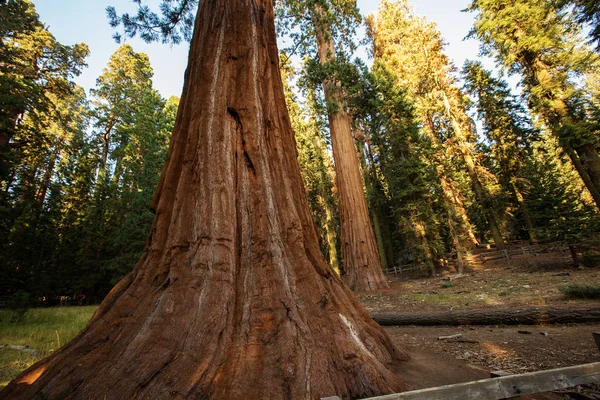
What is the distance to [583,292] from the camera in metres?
5.57

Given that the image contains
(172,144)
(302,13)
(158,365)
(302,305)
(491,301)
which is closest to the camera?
(158,365)

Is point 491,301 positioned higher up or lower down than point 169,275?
lower down

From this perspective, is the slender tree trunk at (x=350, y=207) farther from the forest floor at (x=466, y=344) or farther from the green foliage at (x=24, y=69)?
the green foliage at (x=24, y=69)

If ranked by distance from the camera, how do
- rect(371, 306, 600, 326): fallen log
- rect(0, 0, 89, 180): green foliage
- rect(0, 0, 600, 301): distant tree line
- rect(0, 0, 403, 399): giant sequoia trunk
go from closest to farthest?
rect(0, 0, 403, 399): giant sequoia trunk, rect(371, 306, 600, 326): fallen log, rect(0, 0, 89, 180): green foliage, rect(0, 0, 600, 301): distant tree line

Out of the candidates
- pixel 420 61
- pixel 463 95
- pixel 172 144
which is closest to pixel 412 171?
pixel 420 61

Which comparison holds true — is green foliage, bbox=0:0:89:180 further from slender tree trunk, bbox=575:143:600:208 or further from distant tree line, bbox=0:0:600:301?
slender tree trunk, bbox=575:143:600:208

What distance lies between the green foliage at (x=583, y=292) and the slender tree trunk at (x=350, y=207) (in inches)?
184

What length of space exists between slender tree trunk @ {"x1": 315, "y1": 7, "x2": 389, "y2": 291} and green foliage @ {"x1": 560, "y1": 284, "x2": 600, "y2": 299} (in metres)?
4.67

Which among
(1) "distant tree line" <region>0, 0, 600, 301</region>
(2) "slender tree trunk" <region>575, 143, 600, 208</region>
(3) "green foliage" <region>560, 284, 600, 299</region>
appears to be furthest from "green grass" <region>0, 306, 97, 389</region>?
(2) "slender tree trunk" <region>575, 143, 600, 208</region>

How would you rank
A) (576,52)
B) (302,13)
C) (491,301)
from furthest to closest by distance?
(576,52), (302,13), (491,301)

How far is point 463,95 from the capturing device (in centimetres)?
2166

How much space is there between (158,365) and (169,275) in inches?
31.8

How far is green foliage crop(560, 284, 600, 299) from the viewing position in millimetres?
5473

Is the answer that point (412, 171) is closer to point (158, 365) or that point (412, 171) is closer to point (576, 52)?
point (576, 52)
